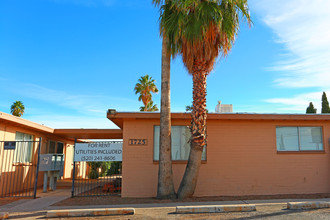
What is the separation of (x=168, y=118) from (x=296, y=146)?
18.5 feet

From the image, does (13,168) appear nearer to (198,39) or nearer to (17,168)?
(17,168)

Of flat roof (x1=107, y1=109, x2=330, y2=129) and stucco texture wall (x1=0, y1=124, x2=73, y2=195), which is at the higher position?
flat roof (x1=107, y1=109, x2=330, y2=129)

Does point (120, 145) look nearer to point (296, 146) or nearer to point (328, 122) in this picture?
point (296, 146)

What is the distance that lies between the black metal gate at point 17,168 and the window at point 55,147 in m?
2.15

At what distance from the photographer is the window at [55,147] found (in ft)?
53.8

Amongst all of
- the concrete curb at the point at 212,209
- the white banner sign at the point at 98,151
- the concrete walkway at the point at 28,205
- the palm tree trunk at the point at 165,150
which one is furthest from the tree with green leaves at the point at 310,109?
the concrete walkway at the point at 28,205

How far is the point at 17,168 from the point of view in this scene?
40.0 ft

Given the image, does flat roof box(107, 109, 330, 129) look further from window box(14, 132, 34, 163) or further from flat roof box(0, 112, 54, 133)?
window box(14, 132, 34, 163)

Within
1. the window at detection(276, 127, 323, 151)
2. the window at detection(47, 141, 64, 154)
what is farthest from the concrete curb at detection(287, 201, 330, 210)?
the window at detection(47, 141, 64, 154)

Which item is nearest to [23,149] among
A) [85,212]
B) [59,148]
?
[59,148]

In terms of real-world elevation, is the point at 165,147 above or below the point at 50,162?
above

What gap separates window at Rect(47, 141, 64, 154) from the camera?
1641 cm

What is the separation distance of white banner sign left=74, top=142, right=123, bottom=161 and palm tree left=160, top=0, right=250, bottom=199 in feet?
9.20

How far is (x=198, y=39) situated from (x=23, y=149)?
30.7 feet
